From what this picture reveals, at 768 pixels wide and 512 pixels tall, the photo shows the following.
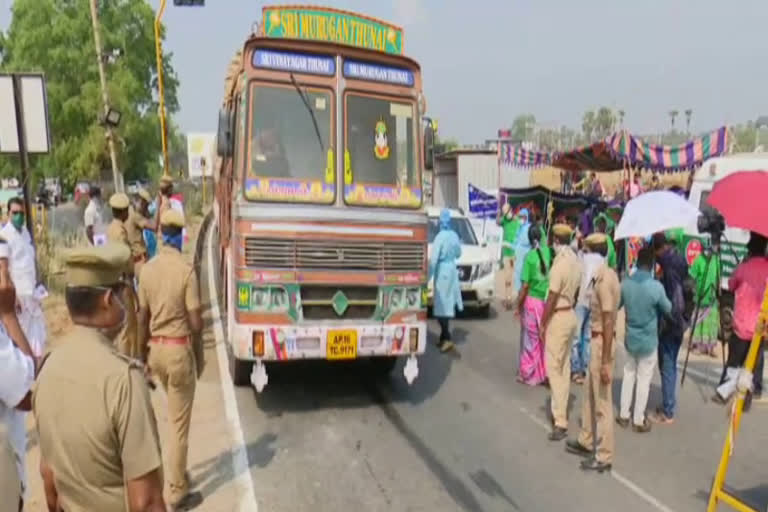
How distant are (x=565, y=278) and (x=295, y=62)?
Result: 11.0 ft

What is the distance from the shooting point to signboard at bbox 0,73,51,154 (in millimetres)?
6734

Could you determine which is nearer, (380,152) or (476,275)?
(380,152)

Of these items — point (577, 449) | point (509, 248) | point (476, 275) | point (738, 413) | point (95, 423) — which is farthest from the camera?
point (509, 248)

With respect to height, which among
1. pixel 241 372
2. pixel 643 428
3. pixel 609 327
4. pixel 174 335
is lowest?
pixel 643 428

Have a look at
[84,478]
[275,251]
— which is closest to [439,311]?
[275,251]

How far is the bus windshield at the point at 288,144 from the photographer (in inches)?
242

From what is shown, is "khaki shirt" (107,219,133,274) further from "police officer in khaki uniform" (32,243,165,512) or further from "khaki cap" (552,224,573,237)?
"police officer in khaki uniform" (32,243,165,512)

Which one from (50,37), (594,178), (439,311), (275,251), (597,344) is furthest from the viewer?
(50,37)

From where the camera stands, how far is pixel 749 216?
3.94 m

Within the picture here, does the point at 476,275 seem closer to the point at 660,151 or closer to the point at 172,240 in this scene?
the point at 172,240

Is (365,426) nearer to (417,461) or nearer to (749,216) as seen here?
(417,461)

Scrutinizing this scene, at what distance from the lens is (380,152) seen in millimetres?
6527

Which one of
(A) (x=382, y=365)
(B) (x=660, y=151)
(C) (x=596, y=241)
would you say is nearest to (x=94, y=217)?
(A) (x=382, y=365)

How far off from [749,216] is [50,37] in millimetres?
45563
